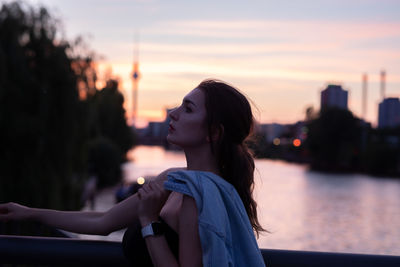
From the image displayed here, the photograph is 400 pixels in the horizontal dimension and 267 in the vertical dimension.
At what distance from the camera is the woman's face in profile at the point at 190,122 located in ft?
5.65

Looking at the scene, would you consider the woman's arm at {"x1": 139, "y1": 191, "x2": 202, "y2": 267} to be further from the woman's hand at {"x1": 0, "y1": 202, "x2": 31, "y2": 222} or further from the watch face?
the woman's hand at {"x1": 0, "y1": 202, "x2": 31, "y2": 222}

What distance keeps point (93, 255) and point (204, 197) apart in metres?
0.61

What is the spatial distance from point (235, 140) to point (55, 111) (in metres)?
11.2

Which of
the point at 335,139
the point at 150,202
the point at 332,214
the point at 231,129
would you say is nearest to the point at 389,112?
the point at 335,139

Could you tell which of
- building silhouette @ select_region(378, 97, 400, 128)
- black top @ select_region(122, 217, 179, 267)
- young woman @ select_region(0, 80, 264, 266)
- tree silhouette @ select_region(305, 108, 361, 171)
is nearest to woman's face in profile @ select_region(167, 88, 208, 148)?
young woman @ select_region(0, 80, 264, 266)

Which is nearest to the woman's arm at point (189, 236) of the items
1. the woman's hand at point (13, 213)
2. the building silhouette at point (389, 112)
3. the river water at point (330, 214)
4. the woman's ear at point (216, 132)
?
the woman's ear at point (216, 132)

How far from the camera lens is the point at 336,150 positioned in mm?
89375

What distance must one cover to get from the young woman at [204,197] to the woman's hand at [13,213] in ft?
1.08

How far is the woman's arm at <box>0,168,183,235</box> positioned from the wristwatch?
344 mm

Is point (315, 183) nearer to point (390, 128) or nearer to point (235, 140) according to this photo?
point (390, 128)

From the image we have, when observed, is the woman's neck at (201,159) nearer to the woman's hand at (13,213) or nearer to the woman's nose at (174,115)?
the woman's nose at (174,115)

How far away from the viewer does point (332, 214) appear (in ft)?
145

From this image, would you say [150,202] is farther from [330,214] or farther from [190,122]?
[330,214]

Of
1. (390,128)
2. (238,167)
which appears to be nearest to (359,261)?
(238,167)
